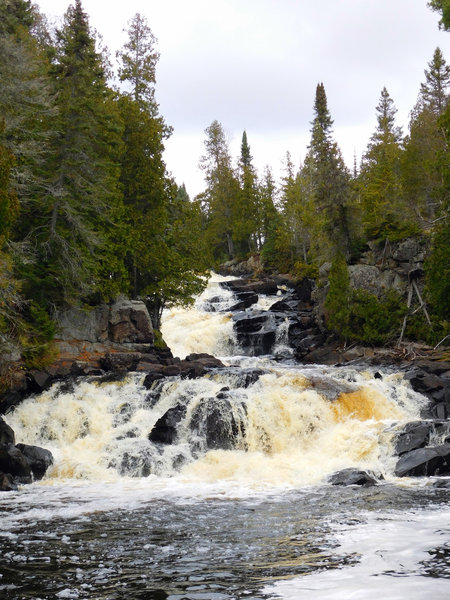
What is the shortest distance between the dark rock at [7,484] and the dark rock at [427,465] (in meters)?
9.85

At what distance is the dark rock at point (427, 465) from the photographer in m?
13.8

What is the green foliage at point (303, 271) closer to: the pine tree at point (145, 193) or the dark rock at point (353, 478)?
the pine tree at point (145, 193)

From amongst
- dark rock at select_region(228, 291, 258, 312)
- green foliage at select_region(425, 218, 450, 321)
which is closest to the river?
green foliage at select_region(425, 218, 450, 321)

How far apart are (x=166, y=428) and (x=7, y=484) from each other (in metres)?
4.94

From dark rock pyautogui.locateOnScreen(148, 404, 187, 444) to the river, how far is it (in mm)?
146

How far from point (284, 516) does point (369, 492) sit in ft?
9.08

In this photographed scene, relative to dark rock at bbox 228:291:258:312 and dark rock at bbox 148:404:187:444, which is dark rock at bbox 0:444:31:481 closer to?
dark rock at bbox 148:404:187:444

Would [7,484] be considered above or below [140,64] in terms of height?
below

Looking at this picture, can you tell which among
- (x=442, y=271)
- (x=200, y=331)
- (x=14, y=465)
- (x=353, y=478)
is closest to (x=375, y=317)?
(x=442, y=271)

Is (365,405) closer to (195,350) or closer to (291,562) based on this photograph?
(291,562)

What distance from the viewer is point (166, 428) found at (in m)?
17.2

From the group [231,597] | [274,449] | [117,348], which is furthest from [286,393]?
[231,597]

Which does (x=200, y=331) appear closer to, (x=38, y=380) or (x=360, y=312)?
(x=360, y=312)

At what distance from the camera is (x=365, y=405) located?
18.7 metres
